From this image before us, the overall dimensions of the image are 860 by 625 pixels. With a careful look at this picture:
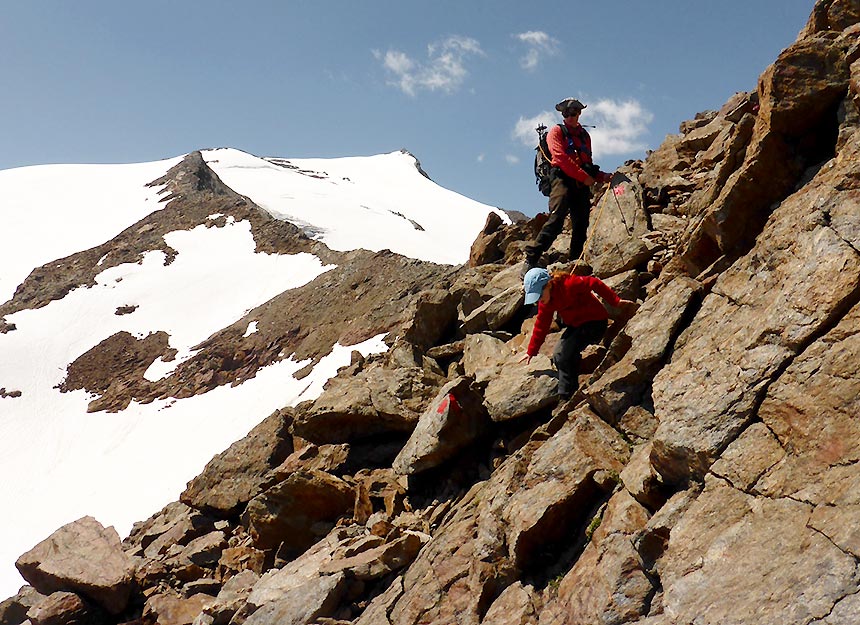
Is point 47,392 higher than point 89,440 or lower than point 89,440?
higher

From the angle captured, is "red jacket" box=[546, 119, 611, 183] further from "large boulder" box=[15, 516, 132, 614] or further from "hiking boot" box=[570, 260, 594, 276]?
"large boulder" box=[15, 516, 132, 614]

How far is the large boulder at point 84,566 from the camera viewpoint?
46.0 ft

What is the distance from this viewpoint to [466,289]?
15.5 m

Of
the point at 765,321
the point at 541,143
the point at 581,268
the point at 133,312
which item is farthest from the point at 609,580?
the point at 133,312

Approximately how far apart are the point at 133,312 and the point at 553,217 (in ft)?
157

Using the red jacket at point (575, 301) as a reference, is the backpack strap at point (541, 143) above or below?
above

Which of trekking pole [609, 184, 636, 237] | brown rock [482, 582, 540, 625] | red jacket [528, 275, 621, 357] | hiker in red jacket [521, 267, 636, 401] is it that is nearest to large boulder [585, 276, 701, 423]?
hiker in red jacket [521, 267, 636, 401]

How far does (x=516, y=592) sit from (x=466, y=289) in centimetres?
909

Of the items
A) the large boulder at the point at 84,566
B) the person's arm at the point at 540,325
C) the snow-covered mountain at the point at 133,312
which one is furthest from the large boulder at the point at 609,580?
the snow-covered mountain at the point at 133,312

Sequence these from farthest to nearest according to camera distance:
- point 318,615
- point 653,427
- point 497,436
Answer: point 497,436
point 318,615
point 653,427

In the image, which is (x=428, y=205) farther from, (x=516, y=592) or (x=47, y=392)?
(x=516, y=592)

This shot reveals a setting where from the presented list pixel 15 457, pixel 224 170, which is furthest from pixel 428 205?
pixel 15 457

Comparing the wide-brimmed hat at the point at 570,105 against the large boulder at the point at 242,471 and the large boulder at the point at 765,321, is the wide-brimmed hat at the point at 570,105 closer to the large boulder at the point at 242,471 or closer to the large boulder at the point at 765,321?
the large boulder at the point at 765,321

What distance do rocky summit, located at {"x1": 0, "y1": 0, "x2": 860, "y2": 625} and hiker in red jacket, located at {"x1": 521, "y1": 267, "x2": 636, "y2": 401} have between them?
1.33 feet
